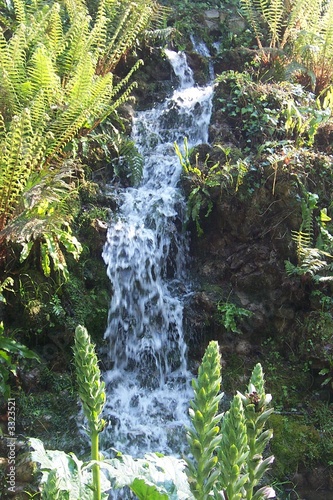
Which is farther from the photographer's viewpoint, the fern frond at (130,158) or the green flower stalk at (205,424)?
the fern frond at (130,158)

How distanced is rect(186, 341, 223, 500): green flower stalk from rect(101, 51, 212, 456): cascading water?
3431mm

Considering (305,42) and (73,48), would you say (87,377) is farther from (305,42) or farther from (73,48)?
(305,42)

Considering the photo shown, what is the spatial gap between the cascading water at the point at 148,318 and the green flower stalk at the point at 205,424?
343cm

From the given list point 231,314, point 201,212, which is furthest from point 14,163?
point 231,314

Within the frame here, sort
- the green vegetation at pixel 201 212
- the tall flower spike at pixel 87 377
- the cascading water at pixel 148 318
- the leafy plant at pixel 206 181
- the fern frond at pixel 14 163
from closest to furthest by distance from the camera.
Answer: the tall flower spike at pixel 87 377 < the fern frond at pixel 14 163 < the green vegetation at pixel 201 212 < the cascading water at pixel 148 318 < the leafy plant at pixel 206 181

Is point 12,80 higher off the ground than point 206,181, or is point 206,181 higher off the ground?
point 12,80

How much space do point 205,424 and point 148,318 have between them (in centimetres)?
429

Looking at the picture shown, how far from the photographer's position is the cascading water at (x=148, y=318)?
420 centimetres

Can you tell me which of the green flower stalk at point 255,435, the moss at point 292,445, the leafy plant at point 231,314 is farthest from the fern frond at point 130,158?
the green flower stalk at point 255,435

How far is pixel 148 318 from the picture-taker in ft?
16.5

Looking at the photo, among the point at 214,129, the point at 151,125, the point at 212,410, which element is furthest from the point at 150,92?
the point at 212,410

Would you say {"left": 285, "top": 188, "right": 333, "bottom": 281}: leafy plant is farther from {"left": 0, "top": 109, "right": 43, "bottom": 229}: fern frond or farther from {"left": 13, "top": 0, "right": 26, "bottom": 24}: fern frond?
{"left": 13, "top": 0, "right": 26, "bottom": 24}: fern frond

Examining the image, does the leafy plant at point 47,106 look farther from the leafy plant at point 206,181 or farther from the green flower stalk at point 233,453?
the green flower stalk at point 233,453

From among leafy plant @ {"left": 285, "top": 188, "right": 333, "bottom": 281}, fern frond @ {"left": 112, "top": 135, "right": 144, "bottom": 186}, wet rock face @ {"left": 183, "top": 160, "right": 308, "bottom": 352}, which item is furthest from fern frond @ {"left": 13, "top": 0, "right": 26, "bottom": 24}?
leafy plant @ {"left": 285, "top": 188, "right": 333, "bottom": 281}
